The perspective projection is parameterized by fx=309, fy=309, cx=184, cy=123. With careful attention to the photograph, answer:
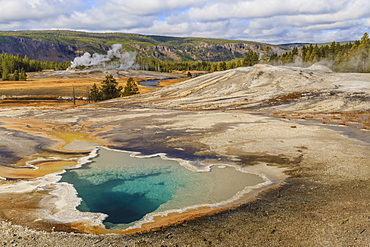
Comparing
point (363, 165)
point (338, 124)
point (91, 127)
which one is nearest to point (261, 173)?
point (363, 165)

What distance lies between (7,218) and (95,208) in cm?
316

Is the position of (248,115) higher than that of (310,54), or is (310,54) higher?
→ (310,54)

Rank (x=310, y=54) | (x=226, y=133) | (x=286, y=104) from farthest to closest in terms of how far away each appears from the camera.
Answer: (x=310, y=54) → (x=286, y=104) → (x=226, y=133)

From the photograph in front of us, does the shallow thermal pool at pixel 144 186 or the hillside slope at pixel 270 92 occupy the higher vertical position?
the hillside slope at pixel 270 92

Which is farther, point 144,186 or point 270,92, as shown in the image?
point 270,92

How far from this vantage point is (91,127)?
3102 centimetres

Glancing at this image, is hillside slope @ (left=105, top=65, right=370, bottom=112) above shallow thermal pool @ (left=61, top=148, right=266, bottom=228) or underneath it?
above

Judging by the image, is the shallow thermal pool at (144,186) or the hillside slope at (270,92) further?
the hillside slope at (270,92)

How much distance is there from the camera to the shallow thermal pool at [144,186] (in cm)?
1283

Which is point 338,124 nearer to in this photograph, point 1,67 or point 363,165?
point 363,165

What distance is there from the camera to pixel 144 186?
50.5ft

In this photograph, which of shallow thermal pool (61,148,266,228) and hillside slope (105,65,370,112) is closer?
shallow thermal pool (61,148,266,228)

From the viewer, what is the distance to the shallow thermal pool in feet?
42.1

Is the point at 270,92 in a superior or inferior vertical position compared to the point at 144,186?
superior
